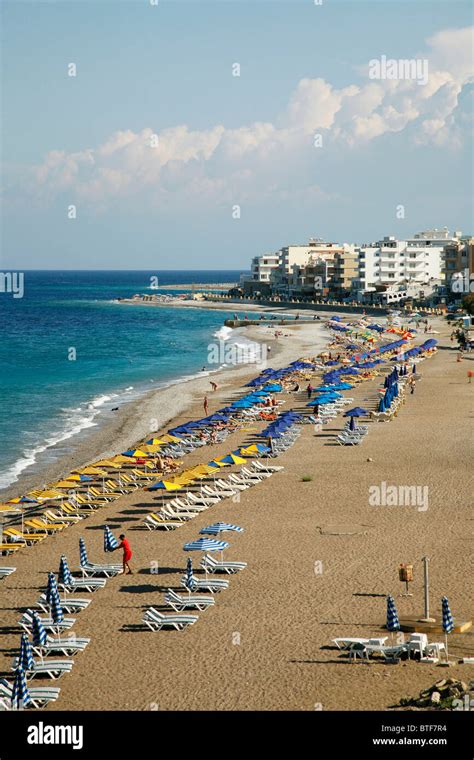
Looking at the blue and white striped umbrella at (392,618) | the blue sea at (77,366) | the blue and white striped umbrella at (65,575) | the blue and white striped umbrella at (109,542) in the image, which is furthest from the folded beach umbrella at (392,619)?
the blue sea at (77,366)

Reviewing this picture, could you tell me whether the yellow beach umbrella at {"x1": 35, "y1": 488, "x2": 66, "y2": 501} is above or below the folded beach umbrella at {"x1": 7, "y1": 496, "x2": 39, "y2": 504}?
above

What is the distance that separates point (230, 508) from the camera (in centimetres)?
2433

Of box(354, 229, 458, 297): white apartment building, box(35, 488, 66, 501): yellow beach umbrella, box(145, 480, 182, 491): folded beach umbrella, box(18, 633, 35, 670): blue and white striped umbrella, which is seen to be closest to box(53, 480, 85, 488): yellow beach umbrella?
box(35, 488, 66, 501): yellow beach umbrella

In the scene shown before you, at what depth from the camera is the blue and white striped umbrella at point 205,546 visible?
775 inches

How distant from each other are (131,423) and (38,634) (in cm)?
2451

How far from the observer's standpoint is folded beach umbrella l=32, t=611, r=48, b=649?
15383 mm

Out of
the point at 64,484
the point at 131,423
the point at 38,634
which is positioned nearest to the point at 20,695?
the point at 38,634

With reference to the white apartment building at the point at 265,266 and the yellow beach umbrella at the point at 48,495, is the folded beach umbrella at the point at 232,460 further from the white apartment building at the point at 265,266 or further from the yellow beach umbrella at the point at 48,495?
the white apartment building at the point at 265,266

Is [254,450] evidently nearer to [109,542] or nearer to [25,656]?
[109,542]

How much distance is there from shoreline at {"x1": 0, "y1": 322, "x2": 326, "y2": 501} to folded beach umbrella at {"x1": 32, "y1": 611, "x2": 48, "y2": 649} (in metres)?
12.3

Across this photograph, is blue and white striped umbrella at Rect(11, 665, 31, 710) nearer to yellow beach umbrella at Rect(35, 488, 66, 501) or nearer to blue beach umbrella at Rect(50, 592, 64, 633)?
blue beach umbrella at Rect(50, 592, 64, 633)

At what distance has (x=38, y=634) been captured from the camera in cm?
1548

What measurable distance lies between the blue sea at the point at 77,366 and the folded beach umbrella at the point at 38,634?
14189 millimetres
